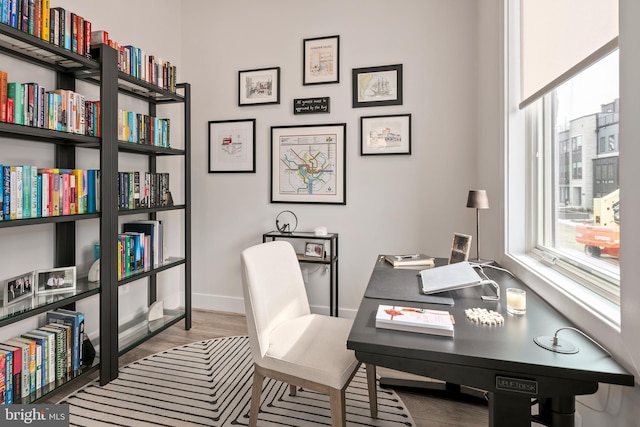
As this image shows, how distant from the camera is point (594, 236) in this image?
1.33m

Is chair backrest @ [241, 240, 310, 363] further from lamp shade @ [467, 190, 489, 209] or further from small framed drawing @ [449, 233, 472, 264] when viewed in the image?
lamp shade @ [467, 190, 489, 209]

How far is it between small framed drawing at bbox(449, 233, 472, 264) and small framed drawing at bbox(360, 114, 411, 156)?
994mm

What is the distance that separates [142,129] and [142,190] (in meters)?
0.44

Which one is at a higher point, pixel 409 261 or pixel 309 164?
pixel 309 164

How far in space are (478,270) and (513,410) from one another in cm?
98

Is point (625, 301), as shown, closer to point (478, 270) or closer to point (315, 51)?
point (478, 270)

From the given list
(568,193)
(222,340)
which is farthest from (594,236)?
(222,340)

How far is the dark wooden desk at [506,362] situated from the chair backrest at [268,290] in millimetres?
507

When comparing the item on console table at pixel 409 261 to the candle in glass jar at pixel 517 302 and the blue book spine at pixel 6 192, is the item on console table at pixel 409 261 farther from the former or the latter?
the blue book spine at pixel 6 192

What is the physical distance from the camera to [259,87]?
3084 millimetres

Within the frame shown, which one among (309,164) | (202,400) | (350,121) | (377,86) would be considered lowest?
(202,400)

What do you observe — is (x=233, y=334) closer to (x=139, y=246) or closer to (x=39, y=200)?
(x=139, y=246)

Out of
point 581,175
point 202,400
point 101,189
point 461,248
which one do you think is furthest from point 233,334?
point 581,175

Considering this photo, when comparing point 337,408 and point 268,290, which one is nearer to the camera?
point 337,408
